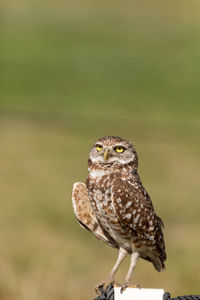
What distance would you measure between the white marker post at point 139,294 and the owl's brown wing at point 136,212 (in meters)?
0.79

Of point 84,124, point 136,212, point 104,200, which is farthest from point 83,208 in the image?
point 84,124

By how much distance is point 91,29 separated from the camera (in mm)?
28141

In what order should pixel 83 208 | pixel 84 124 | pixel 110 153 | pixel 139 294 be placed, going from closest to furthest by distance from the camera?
pixel 139 294, pixel 110 153, pixel 83 208, pixel 84 124

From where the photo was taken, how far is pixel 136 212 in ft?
9.89

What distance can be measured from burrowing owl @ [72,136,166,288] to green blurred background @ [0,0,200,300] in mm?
616

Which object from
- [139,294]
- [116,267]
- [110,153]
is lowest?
[139,294]

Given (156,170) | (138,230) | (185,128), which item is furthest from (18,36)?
(138,230)

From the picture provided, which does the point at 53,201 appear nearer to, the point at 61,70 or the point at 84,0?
the point at 61,70

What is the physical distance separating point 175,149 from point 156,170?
2.37 meters

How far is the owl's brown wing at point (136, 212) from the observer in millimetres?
3012

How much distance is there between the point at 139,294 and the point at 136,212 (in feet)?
2.80

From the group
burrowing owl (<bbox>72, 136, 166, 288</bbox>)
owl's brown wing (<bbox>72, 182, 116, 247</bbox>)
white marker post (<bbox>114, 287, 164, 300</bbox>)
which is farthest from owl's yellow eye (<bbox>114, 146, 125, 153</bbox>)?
white marker post (<bbox>114, 287, 164, 300</bbox>)

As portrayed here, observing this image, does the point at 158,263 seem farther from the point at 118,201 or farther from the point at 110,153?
the point at 110,153

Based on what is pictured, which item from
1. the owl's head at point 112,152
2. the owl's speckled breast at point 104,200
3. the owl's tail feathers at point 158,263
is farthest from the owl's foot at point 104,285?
the owl's head at point 112,152
